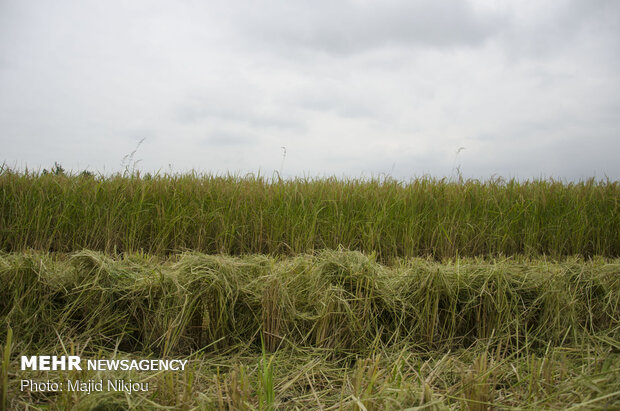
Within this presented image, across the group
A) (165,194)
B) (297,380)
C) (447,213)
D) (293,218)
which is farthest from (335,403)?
(165,194)

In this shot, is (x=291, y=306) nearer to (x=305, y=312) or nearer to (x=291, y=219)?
(x=305, y=312)

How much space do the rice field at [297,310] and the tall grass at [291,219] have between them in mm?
21

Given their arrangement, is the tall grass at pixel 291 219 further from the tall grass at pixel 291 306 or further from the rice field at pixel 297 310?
the tall grass at pixel 291 306

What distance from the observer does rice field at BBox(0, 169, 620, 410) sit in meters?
1.16

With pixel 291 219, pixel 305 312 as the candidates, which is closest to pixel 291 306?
pixel 305 312

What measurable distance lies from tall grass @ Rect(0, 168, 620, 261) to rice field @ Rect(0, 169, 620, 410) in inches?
0.8

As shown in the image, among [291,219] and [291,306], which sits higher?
[291,219]

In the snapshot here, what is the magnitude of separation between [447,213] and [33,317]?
10.2 ft

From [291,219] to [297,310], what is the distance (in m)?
1.32

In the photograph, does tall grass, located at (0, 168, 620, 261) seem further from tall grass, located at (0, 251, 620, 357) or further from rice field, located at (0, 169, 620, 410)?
tall grass, located at (0, 251, 620, 357)

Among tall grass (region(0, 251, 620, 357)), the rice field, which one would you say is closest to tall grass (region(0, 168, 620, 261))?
the rice field

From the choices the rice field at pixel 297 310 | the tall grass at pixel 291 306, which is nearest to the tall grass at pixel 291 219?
the rice field at pixel 297 310

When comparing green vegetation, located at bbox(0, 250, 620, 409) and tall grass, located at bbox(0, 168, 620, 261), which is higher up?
tall grass, located at bbox(0, 168, 620, 261)

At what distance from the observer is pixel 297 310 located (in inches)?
71.9
